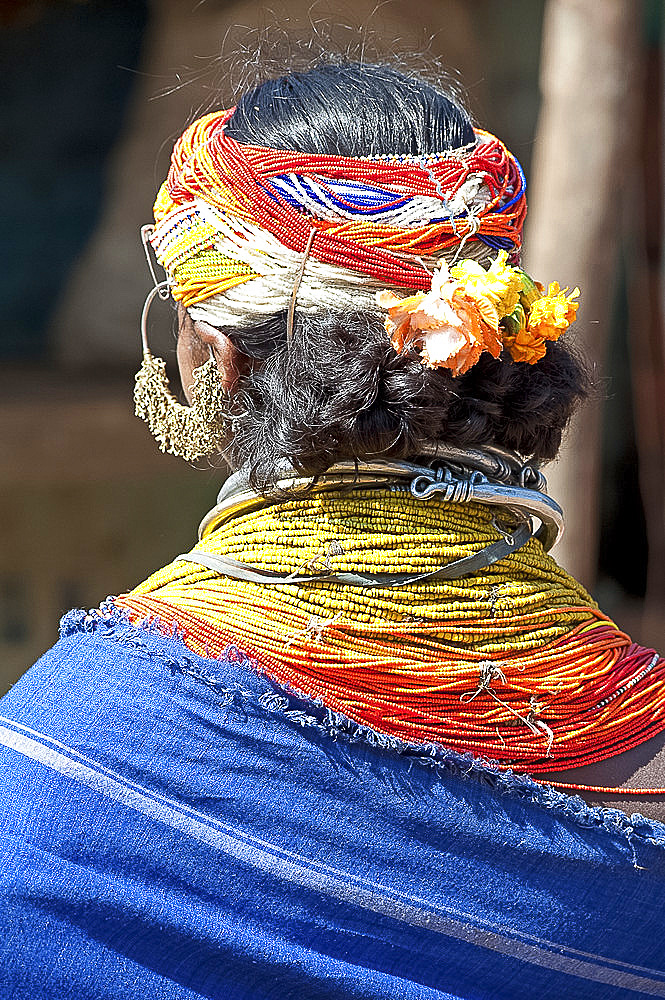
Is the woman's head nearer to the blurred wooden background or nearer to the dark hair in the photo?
the dark hair

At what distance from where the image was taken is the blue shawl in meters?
1.04

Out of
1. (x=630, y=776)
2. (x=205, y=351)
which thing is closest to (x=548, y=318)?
(x=205, y=351)

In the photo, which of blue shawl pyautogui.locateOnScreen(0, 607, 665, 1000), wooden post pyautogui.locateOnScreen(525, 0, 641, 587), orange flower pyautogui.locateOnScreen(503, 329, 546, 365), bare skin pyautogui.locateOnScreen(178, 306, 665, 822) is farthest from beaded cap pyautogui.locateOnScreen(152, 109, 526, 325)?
wooden post pyautogui.locateOnScreen(525, 0, 641, 587)

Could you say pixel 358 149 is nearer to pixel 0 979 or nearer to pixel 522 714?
pixel 522 714

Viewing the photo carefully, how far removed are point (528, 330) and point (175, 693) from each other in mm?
591

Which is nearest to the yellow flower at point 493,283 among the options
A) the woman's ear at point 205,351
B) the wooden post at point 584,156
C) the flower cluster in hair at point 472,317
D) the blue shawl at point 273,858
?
the flower cluster in hair at point 472,317

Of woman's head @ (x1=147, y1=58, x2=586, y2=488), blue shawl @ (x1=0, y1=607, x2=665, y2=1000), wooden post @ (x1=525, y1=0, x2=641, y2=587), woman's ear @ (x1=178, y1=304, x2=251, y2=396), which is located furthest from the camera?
wooden post @ (x1=525, y1=0, x2=641, y2=587)

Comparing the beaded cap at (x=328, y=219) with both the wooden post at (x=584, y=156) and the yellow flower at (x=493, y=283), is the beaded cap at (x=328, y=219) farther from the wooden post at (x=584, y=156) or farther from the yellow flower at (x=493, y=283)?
the wooden post at (x=584, y=156)

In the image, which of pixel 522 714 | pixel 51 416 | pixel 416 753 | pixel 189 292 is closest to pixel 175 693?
pixel 416 753

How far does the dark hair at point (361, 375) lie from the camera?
113 centimetres

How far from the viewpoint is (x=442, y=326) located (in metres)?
1.11

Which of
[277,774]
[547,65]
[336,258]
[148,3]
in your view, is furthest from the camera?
[148,3]

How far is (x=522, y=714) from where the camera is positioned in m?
1.12

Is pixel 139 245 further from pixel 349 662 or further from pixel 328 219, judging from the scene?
pixel 349 662
